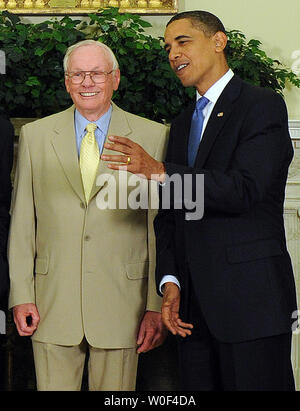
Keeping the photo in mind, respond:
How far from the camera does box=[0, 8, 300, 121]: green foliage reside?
11.1 ft

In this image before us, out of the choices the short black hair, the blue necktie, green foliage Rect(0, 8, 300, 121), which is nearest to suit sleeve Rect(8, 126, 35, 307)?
the blue necktie

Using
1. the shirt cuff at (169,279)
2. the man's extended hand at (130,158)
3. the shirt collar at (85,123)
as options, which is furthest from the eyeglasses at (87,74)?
the shirt cuff at (169,279)

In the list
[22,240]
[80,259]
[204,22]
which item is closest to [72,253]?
[80,259]

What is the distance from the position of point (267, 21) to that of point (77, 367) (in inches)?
92.4

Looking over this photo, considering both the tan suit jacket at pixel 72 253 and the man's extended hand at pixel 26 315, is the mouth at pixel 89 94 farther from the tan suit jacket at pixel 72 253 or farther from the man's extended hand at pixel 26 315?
the man's extended hand at pixel 26 315

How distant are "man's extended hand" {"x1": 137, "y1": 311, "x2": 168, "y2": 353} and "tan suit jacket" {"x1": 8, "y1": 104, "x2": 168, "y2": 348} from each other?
23 millimetres

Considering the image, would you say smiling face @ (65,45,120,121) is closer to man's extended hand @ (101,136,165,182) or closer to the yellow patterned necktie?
the yellow patterned necktie

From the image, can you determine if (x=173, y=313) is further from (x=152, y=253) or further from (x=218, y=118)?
(x=218, y=118)

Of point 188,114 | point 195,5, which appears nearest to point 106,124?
point 188,114

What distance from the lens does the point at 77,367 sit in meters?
2.51

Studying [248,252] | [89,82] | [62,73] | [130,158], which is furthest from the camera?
[62,73]

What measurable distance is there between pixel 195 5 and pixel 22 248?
210 cm

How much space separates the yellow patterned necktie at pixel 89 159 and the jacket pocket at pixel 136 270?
0.27 m

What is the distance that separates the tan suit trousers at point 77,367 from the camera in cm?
247
